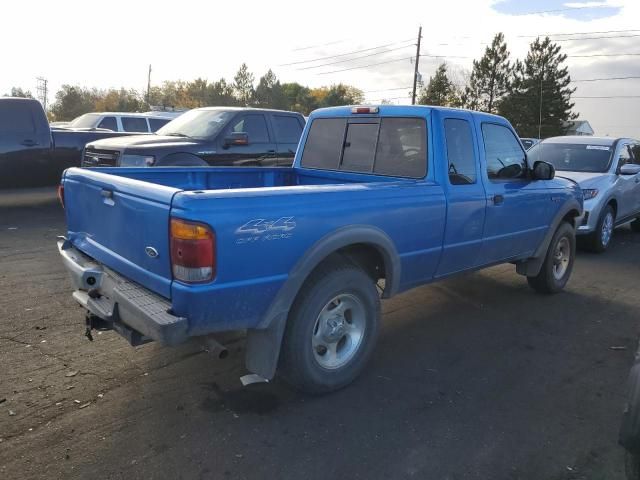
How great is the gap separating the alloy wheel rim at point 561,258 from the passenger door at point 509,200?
0.67m

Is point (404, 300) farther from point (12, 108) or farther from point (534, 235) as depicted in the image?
point (12, 108)

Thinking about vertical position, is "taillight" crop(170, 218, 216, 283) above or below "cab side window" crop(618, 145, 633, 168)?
below

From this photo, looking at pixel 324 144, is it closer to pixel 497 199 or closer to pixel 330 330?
pixel 497 199

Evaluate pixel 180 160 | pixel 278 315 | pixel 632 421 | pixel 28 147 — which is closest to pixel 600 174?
pixel 180 160

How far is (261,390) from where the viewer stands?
3.62 metres

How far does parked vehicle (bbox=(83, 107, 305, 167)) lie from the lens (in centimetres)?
814

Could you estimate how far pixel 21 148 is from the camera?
9430 mm

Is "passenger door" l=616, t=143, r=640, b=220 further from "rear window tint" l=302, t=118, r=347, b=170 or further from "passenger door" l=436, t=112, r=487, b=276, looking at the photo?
"rear window tint" l=302, t=118, r=347, b=170

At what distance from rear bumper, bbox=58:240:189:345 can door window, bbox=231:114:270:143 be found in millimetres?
5853

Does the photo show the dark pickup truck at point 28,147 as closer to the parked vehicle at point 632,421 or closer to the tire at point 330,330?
the tire at point 330,330

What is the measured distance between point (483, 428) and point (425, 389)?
550 mm

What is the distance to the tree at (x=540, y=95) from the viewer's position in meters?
45.5

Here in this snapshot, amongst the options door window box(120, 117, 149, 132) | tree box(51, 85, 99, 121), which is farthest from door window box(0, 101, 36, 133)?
tree box(51, 85, 99, 121)

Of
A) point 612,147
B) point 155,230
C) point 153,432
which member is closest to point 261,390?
point 153,432
